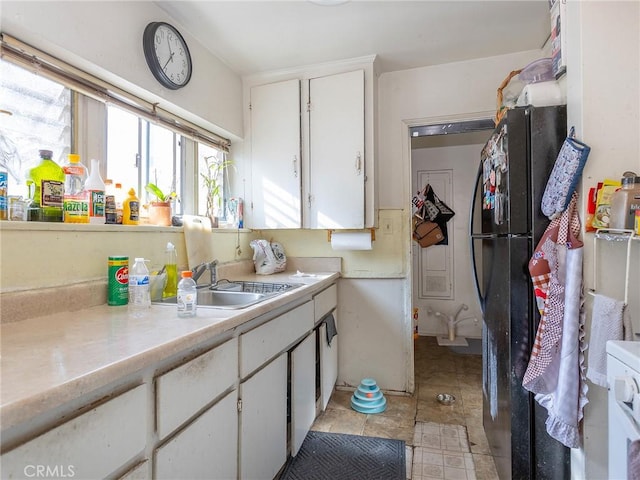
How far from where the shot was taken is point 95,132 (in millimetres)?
1540

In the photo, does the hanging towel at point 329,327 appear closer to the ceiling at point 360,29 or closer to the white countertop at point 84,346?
the white countertop at point 84,346

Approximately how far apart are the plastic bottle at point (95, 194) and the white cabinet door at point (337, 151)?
1.31 m

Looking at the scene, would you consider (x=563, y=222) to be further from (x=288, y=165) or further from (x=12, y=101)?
(x=12, y=101)

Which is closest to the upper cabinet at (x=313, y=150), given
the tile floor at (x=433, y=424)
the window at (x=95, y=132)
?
the window at (x=95, y=132)

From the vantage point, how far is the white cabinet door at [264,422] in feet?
4.10

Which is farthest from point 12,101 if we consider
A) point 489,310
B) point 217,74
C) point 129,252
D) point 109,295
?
point 489,310

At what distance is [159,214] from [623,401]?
1844mm

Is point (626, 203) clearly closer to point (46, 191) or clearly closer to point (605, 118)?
point (605, 118)

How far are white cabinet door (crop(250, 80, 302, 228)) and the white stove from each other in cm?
186

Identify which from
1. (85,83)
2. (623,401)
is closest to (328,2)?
(85,83)

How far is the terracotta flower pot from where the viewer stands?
171 cm

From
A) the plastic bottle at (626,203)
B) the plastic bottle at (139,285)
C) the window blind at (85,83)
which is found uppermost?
the window blind at (85,83)

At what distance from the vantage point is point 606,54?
3.95 ft

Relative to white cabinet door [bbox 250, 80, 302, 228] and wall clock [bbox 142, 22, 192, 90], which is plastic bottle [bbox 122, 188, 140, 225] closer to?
wall clock [bbox 142, 22, 192, 90]
